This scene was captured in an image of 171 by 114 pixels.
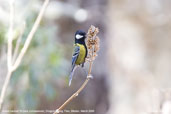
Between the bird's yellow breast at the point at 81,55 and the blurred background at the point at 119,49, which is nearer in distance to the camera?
the bird's yellow breast at the point at 81,55

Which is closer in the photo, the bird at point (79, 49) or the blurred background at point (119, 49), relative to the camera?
the bird at point (79, 49)

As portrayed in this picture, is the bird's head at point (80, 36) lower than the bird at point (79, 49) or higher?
higher

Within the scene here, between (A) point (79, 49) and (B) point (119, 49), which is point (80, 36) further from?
(B) point (119, 49)

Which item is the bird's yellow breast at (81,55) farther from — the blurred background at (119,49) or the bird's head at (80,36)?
the blurred background at (119,49)

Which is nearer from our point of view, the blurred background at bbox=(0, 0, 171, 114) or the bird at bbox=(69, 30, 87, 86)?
the bird at bbox=(69, 30, 87, 86)

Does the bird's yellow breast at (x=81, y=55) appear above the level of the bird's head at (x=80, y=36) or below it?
below

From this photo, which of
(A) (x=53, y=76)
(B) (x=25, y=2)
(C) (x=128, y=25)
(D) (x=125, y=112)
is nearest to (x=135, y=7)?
(C) (x=128, y=25)

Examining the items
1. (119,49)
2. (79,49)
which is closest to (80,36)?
(79,49)

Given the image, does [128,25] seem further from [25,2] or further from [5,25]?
[5,25]

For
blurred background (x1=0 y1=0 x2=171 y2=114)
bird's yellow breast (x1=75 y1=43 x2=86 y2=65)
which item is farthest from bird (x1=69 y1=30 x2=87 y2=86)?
blurred background (x1=0 y1=0 x2=171 y2=114)

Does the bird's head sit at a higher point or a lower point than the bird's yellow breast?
higher

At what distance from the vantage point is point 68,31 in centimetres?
326

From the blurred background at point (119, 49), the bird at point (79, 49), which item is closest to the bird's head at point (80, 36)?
the bird at point (79, 49)

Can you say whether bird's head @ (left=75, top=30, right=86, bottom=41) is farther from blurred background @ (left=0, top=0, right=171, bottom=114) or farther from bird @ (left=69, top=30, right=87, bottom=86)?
blurred background @ (left=0, top=0, right=171, bottom=114)
